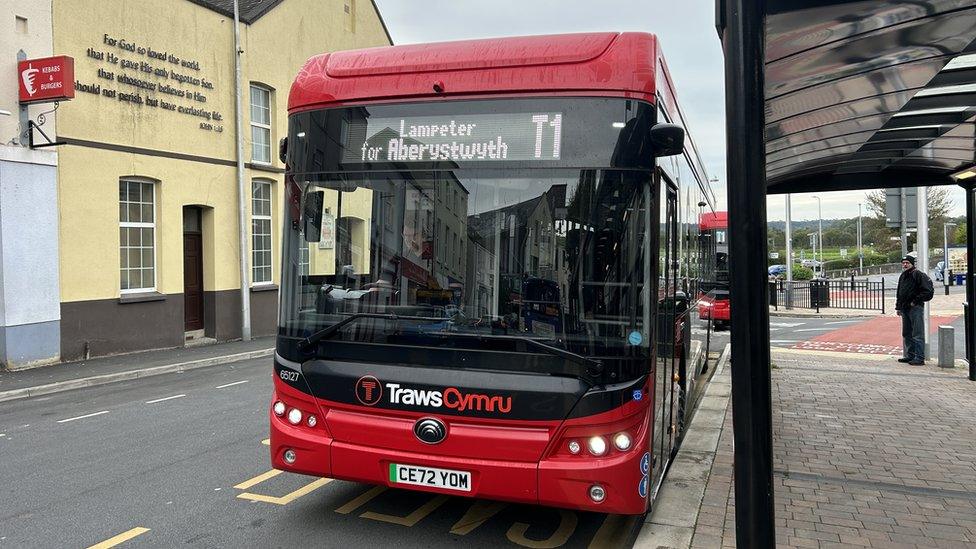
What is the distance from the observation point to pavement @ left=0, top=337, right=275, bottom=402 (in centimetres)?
1096

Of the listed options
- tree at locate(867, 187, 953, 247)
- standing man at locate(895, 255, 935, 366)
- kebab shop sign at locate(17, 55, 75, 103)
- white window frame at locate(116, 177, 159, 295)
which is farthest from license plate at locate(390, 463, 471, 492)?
tree at locate(867, 187, 953, 247)

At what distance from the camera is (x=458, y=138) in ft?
14.1

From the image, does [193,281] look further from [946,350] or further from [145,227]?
[946,350]

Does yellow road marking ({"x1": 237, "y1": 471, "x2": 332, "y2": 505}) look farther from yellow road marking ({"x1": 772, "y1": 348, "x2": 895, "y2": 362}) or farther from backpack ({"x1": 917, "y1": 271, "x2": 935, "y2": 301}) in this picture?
yellow road marking ({"x1": 772, "y1": 348, "x2": 895, "y2": 362})

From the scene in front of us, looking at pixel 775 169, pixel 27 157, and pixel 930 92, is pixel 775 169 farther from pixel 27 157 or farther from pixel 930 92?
pixel 27 157

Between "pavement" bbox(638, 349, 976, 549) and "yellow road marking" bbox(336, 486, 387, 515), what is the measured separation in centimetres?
199

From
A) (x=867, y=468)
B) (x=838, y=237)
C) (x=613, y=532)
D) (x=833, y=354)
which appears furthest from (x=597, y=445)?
(x=838, y=237)

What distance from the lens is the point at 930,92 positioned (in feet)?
19.9

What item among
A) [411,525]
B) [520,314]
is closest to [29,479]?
[411,525]

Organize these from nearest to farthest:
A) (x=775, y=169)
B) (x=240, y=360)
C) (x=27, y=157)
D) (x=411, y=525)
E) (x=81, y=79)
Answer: (x=411, y=525)
(x=775, y=169)
(x=27, y=157)
(x=81, y=79)
(x=240, y=360)

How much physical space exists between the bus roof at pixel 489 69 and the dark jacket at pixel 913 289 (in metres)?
9.70

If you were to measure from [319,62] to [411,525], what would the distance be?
10.4 feet

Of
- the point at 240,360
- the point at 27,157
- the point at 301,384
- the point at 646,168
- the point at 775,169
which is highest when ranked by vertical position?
the point at 27,157

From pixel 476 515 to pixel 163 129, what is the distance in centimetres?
1342
